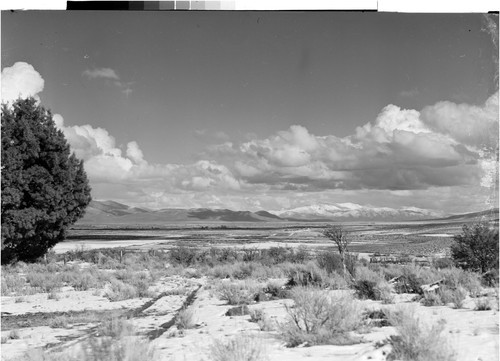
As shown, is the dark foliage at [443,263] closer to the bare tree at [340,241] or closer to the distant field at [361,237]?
the bare tree at [340,241]

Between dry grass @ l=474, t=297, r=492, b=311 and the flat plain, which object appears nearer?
the flat plain

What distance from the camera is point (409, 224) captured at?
1294 inches

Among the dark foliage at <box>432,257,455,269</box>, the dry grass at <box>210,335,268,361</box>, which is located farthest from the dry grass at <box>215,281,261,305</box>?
the dark foliage at <box>432,257,455,269</box>

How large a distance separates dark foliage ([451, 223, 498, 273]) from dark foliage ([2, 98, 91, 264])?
395 inches

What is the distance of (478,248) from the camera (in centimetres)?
1362

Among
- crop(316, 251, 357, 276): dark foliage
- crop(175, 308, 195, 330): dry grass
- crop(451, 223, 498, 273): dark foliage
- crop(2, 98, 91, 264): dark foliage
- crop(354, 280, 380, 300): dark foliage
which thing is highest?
crop(2, 98, 91, 264): dark foliage

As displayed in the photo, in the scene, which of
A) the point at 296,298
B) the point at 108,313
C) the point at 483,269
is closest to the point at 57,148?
the point at 108,313

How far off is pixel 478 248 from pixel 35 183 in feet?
37.0

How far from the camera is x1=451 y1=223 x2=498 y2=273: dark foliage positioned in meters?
13.2

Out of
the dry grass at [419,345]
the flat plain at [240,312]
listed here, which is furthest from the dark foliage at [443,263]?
the dry grass at [419,345]

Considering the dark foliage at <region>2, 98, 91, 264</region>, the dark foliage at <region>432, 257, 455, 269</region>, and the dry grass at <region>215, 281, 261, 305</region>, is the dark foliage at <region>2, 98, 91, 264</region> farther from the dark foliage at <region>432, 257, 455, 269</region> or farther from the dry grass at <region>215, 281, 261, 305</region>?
the dark foliage at <region>432, 257, 455, 269</region>

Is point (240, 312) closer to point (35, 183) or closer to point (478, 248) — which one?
point (35, 183)

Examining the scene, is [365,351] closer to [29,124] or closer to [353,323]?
[353,323]

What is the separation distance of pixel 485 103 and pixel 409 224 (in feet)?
84.8
